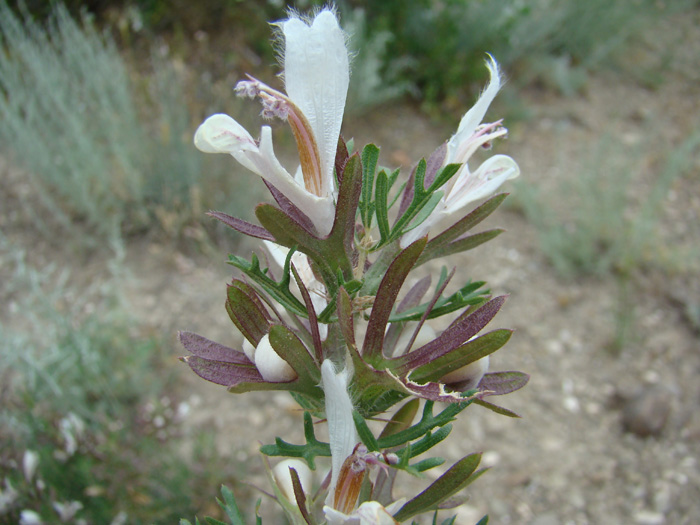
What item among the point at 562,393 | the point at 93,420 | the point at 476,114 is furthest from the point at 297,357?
the point at 562,393

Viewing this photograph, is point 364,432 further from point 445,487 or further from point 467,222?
point 467,222

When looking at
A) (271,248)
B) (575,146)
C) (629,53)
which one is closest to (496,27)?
(575,146)

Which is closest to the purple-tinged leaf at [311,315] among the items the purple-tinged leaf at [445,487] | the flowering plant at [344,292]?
the flowering plant at [344,292]

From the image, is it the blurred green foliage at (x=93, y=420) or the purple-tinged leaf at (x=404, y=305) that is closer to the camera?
the purple-tinged leaf at (x=404, y=305)

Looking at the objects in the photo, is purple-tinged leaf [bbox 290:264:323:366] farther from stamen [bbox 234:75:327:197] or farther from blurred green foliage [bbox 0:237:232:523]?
blurred green foliage [bbox 0:237:232:523]

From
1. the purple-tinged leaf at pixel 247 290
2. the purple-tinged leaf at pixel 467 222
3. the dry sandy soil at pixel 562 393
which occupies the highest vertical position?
the purple-tinged leaf at pixel 467 222

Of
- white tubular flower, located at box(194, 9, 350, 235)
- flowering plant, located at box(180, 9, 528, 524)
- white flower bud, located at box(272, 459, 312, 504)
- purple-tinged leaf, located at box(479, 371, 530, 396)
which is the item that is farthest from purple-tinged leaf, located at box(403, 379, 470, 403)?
white flower bud, located at box(272, 459, 312, 504)

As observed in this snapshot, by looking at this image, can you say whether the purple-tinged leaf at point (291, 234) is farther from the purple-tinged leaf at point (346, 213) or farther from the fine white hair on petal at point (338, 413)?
the fine white hair on petal at point (338, 413)
